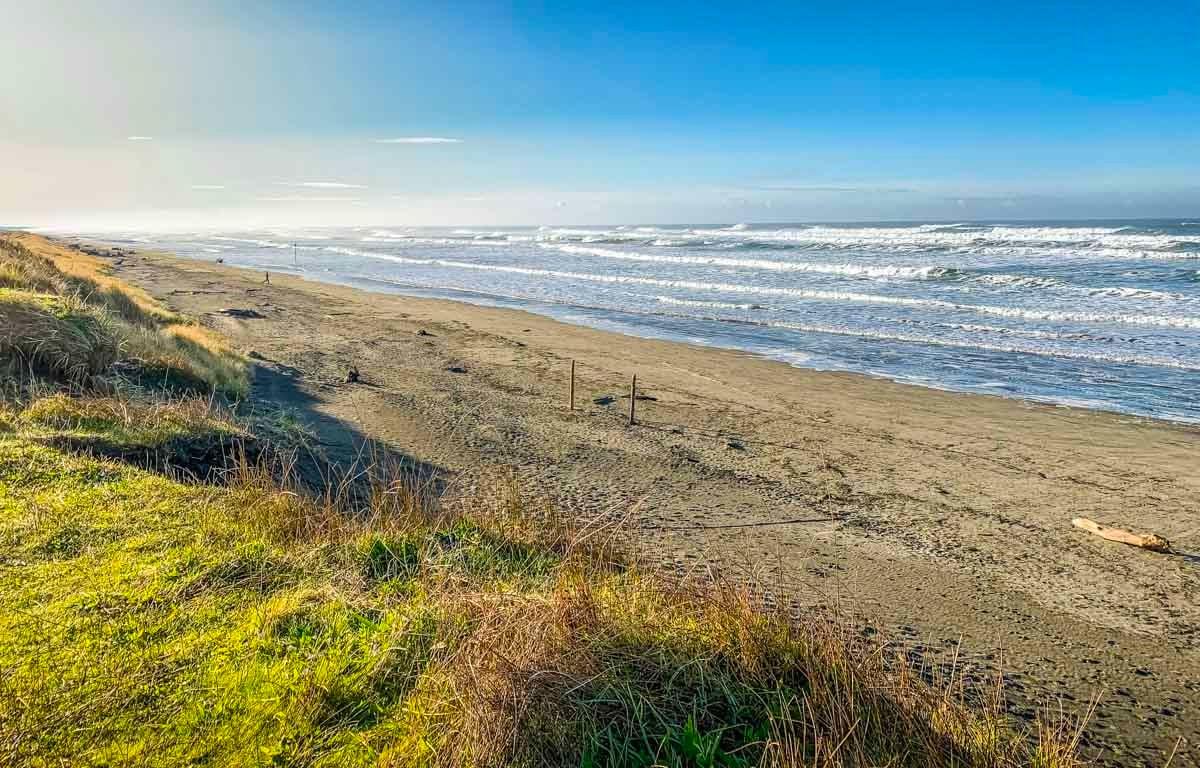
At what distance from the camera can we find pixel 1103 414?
13.3 m

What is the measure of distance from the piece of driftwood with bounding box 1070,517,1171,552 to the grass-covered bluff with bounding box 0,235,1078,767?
4.27m

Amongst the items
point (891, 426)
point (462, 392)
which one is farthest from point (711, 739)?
point (462, 392)

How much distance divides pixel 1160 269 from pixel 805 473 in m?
36.5

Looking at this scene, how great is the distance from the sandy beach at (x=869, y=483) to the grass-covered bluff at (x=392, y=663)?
0.76m

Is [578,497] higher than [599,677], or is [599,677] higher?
[599,677]

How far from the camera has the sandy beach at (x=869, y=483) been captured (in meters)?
5.74

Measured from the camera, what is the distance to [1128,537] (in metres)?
7.69

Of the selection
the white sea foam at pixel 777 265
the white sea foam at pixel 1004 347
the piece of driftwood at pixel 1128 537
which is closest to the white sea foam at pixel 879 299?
the white sea foam at pixel 1004 347

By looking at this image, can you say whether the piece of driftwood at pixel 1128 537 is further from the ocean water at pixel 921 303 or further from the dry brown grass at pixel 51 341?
the dry brown grass at pixel 51 341

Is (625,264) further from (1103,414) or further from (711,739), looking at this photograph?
(711,739)

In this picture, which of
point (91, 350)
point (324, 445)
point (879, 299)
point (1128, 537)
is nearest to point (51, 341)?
point (91, 350)

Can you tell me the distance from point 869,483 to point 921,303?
2157 cm

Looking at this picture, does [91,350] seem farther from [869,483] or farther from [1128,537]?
[1128,537]

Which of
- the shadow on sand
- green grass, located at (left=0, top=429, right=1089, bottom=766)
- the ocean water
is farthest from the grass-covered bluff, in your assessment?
the ocean water
